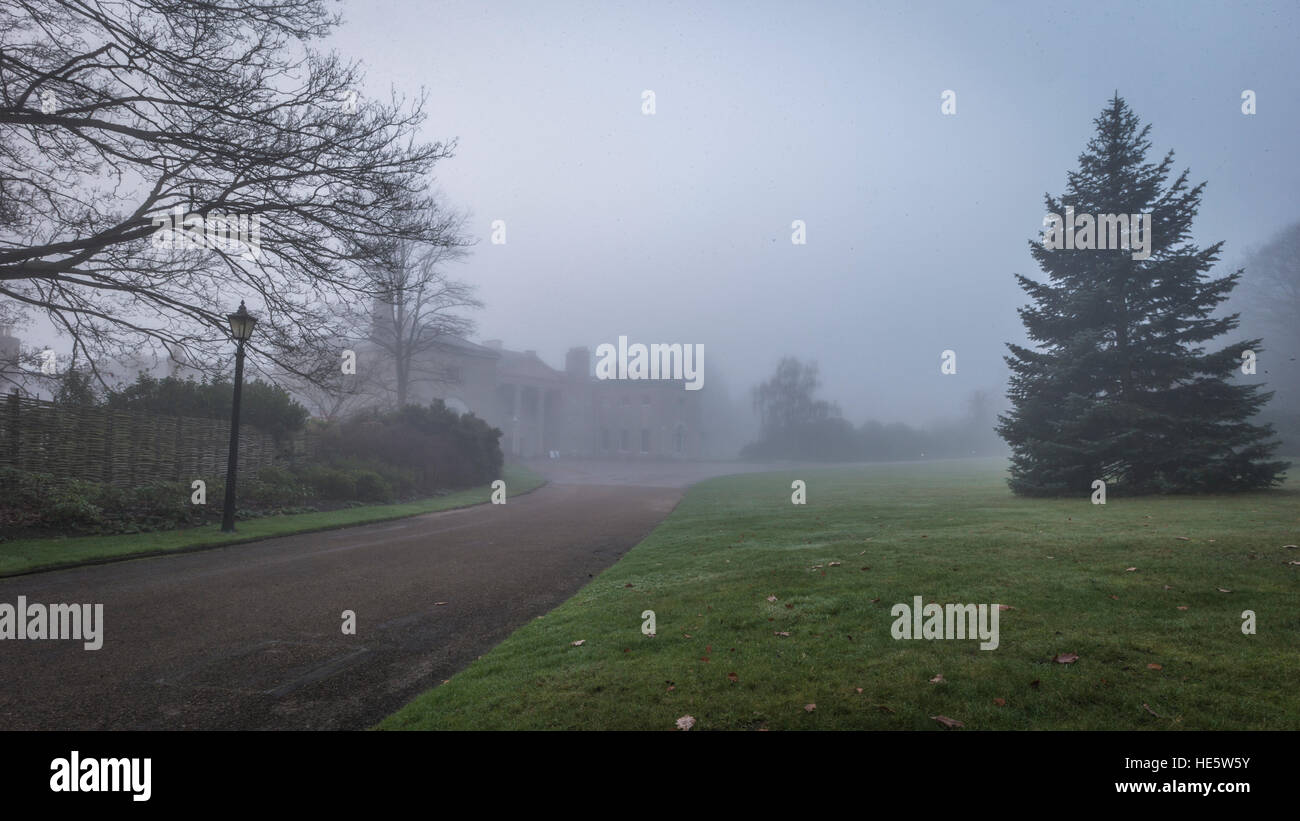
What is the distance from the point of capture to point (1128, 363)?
18.9m

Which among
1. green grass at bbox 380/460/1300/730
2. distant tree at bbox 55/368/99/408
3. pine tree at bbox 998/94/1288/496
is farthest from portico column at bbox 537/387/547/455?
green grass at bbox 380/460/1300/730

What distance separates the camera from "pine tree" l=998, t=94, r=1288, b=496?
695 inches

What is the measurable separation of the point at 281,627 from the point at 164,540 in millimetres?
7481

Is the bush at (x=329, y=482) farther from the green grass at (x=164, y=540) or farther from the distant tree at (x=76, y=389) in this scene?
the distant tree at (x=76, y=389)

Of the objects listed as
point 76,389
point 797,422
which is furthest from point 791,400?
point 76,389

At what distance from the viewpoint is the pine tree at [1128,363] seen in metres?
17.6

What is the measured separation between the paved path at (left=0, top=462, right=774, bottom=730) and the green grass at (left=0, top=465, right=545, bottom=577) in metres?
0.46

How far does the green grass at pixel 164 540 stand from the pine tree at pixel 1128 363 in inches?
801

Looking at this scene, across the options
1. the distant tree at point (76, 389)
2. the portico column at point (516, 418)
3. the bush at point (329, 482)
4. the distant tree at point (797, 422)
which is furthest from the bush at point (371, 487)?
the distant tree at point (797, 422)
